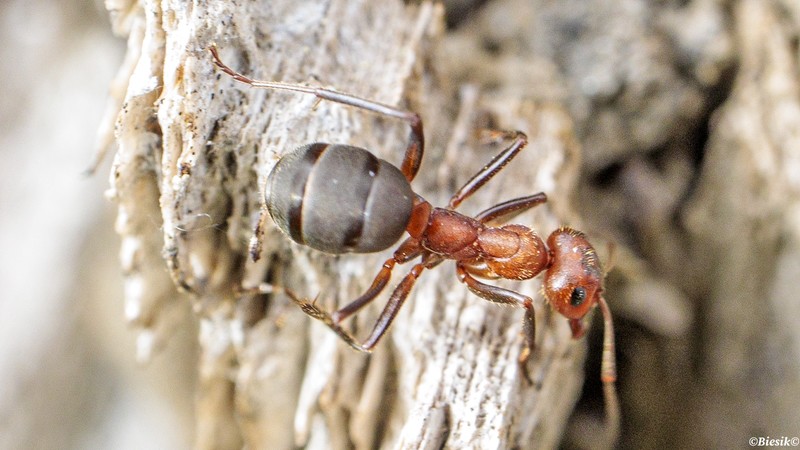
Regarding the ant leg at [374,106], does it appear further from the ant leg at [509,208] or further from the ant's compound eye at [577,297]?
the ant's compound eye at [577,297]

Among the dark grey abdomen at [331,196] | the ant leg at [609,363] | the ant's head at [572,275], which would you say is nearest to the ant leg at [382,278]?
the dark grey abdomen at [331,196]

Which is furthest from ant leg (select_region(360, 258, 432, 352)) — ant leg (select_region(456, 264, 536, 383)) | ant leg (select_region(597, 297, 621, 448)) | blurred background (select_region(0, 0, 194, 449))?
blurred background (select_region(0, 0, 194, 449))

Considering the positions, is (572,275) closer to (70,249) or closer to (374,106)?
(374,106)

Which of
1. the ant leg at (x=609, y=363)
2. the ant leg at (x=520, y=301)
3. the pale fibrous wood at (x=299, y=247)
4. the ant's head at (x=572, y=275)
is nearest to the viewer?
the pale fibrous wood at (x=299, y=247)

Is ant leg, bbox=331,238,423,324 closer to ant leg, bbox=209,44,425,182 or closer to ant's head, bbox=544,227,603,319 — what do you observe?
ant leg, bbox=209,44,425,182

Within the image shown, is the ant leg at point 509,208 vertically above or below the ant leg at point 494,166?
below

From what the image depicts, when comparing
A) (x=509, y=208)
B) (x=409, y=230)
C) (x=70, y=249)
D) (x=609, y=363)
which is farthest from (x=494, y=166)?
(x=70, y=249)
